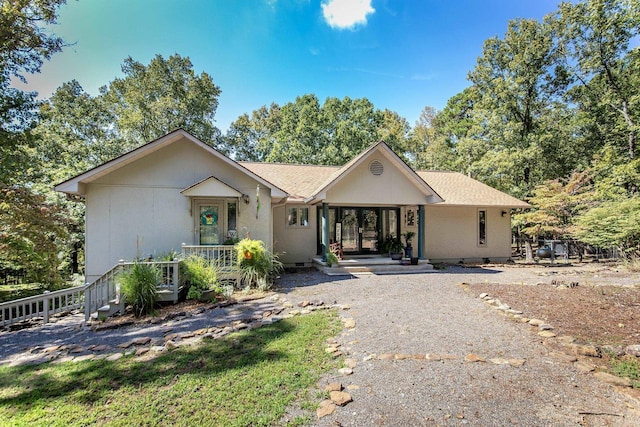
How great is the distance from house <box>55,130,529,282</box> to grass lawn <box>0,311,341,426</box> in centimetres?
592

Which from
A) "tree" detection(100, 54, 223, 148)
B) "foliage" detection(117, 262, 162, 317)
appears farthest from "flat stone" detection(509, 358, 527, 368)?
"tree" detection(100, 54, 223, 148)

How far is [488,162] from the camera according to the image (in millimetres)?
21844

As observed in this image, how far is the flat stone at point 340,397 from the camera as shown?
10.4 ft

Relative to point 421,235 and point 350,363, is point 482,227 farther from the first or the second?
point 350,363

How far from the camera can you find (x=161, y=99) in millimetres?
23109

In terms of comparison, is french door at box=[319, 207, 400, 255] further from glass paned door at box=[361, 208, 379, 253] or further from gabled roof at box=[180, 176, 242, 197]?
gabled roof at box=[180, 176, 242, 197]

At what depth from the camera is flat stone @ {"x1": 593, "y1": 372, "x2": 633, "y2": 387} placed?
3546 mm

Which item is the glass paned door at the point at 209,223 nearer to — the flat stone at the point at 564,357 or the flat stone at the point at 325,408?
the flat stone at the point at 325,408

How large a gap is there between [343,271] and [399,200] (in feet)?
12.3

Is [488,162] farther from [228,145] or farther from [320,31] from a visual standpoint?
[228,145]

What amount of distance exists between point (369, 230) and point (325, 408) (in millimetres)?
11292

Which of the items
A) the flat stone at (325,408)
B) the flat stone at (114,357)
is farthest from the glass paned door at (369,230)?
the flat stone at (325,408)

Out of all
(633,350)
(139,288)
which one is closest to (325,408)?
(633,350)

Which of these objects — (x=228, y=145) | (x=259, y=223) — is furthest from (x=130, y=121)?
(x=259, y=223)
